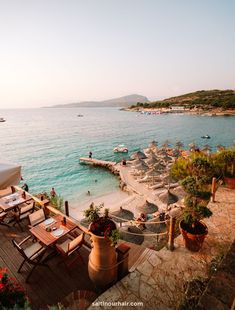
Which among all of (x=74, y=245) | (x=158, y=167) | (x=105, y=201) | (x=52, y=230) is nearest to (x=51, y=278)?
(x=74, y=245)

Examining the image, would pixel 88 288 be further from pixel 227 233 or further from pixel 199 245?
pixel 227 233

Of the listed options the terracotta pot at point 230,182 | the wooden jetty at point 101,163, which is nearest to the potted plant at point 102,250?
the terracotta pot at point 230,182

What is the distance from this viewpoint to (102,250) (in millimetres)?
3811

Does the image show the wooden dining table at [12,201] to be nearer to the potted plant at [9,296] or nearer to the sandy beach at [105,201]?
the potted plant at [9,296]

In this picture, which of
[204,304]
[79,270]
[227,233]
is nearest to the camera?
[204,304]

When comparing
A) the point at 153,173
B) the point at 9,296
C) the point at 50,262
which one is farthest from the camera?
the point at 153,173

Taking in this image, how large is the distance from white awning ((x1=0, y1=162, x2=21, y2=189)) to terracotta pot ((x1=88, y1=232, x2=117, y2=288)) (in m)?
3.65

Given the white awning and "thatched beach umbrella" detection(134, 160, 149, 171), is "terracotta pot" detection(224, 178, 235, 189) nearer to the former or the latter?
the white awning

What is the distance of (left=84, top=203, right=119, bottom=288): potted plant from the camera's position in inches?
147

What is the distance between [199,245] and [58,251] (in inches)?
145

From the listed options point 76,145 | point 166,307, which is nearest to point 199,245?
point 166,307

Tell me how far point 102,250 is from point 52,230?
7.21 feet

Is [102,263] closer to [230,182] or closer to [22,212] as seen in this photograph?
[22,212]

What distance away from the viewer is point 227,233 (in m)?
5.65
